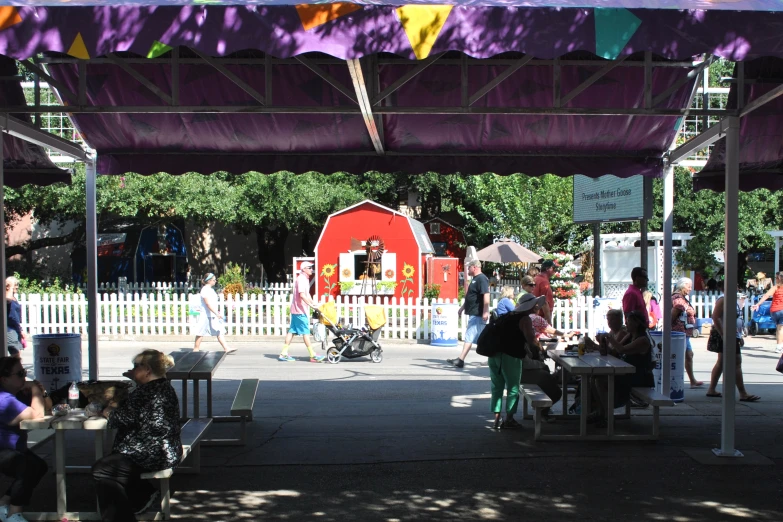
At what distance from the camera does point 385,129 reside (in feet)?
29.4

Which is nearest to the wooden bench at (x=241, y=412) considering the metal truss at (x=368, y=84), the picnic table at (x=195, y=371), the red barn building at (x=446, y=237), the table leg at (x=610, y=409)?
the picnic table at (x=195, y=371)

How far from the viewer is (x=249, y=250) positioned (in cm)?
3669

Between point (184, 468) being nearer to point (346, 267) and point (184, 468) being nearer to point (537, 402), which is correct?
point (537, 402)

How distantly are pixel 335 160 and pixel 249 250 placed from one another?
1086 inches

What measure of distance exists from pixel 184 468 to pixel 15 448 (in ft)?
5.45

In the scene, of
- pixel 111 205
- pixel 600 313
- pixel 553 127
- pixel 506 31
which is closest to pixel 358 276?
pixel 111 205

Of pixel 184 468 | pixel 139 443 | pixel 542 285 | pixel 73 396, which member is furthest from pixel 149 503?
pixel 542 285

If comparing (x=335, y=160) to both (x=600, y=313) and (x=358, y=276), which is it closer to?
(x=600, y=313)

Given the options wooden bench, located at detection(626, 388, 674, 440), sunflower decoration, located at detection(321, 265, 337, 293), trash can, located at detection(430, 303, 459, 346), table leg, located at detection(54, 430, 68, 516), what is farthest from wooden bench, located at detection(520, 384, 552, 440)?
sunflower decoration, located at detection(321, 265, 337, 293)

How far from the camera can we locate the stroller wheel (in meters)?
14.3

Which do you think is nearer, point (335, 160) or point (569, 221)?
point (335, 160)

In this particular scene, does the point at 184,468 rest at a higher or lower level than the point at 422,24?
lower

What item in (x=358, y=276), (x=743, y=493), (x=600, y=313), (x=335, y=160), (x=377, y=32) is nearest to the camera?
(x=377, y=32)

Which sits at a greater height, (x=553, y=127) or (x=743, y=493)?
(x=553, y=127)
